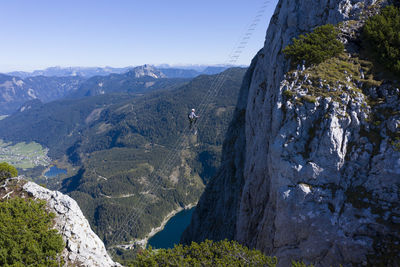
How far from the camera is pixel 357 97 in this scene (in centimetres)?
2292

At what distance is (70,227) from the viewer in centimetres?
2366

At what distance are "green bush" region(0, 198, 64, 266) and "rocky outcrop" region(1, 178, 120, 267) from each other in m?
0.99

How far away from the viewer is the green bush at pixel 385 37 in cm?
2395

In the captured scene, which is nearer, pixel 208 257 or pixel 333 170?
pixel 208 257

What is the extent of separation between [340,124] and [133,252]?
208 meters

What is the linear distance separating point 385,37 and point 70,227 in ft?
Answer: 129

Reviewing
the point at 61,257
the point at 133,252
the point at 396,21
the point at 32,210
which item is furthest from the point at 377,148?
the point at 133,252

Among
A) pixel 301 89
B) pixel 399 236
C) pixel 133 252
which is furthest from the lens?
pixel 133 252

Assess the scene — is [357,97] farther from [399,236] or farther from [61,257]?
[61,257]

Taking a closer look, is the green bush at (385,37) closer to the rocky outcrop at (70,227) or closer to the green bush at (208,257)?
the green bush at (208,257)

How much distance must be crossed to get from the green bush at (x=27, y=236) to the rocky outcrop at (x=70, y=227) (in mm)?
993

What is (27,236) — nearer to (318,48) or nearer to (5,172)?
(5,172)

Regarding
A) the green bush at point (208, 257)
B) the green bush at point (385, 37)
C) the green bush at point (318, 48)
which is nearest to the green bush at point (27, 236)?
the green bush at point (208, 257)

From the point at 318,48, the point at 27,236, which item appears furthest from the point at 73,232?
the point at 318,48
